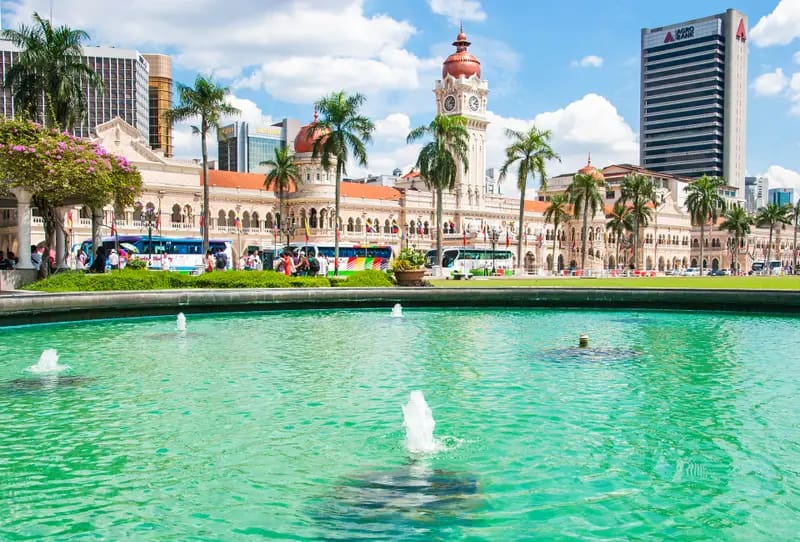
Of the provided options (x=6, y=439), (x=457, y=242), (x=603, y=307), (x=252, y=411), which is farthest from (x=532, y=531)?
(x=457, y=242)

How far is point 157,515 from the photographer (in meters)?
6.81

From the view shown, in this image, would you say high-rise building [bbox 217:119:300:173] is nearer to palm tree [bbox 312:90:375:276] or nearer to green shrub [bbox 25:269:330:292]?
palm tree [bbox 312:90:375:276]

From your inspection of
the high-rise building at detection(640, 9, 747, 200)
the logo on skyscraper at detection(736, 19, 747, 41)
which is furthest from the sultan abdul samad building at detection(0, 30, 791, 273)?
the logo on skyscraper at detection(736, 19, 747, 41)

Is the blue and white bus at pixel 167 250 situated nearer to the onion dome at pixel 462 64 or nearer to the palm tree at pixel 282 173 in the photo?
the palm tree at pixel 282 173

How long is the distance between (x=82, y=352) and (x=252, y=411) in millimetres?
7614

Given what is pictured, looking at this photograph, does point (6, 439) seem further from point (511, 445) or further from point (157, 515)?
point (511, 445)

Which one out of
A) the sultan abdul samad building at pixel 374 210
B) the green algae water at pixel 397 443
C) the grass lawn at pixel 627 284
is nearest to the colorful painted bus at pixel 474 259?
the sultan abdul samad building at pixel 374 210

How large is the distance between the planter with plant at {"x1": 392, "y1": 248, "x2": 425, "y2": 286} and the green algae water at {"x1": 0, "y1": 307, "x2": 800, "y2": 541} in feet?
50.8

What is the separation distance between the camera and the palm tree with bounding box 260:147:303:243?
79.9 meters

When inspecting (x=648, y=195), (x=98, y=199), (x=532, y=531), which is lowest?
(x=532, y=531)

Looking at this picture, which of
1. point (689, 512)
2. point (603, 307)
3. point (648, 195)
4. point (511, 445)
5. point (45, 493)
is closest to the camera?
point (689, 512)

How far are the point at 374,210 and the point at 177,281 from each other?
212 ft

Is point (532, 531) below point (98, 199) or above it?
below

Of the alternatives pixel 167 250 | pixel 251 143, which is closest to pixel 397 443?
pixel 167 250
